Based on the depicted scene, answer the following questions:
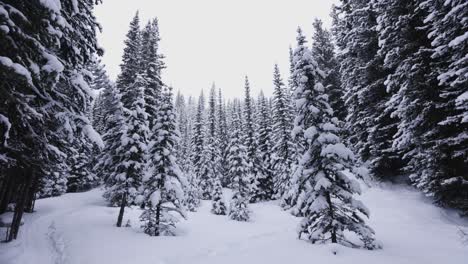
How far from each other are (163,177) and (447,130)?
16552mm

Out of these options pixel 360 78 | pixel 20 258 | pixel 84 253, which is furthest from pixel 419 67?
pixel 20 258

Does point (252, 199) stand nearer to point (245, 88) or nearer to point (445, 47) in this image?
point (245, 88)

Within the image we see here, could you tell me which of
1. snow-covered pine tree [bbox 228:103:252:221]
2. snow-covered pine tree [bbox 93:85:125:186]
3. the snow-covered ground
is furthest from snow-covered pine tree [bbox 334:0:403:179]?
snow-covered pine tree [bbox 93:85:125:186]

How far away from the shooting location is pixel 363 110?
22938mm

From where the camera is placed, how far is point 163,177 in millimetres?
16734

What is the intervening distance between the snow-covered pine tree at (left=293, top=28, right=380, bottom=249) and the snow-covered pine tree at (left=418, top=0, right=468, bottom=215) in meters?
5.40

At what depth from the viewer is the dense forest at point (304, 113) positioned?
787 cm

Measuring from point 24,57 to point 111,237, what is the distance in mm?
10686

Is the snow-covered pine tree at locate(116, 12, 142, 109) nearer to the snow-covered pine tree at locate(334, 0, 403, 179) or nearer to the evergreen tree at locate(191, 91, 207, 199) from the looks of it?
the snow-covered pine tree at locate(334, 0, 403, 179)

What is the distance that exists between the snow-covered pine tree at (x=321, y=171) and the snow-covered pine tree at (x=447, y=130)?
17.7 feet

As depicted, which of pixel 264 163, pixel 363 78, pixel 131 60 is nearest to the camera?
pixel 363 78

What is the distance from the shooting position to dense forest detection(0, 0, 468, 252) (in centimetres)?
787

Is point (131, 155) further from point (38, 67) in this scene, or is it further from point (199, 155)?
point (199, 155)

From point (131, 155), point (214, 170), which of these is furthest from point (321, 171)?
point (214, 170)
